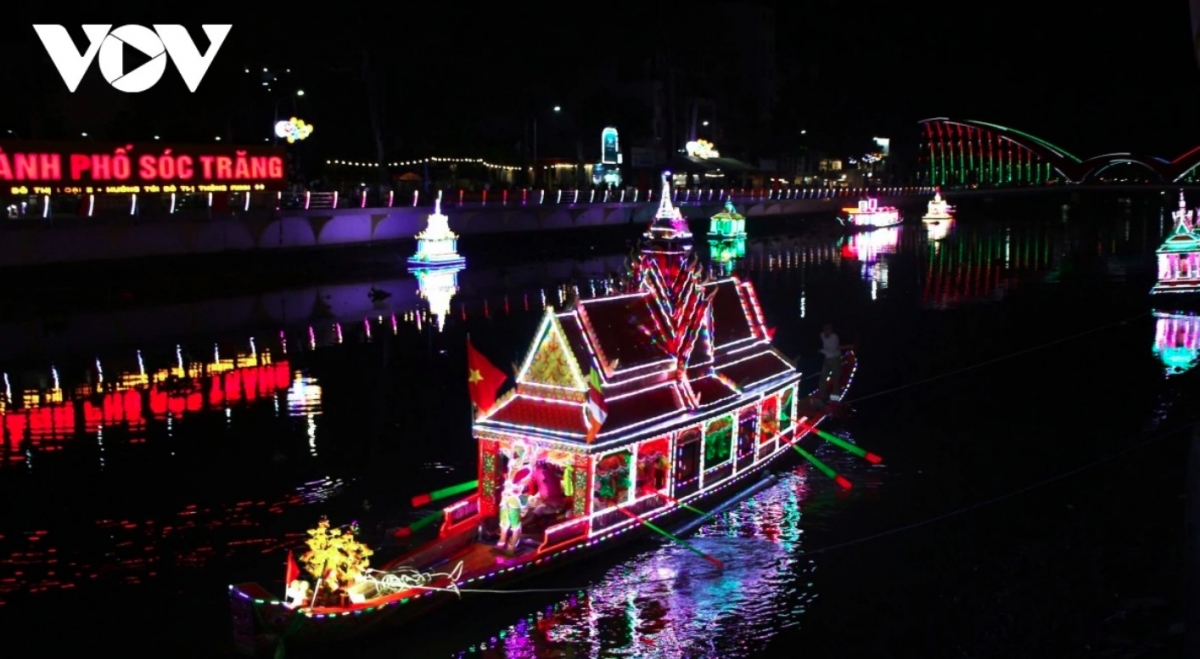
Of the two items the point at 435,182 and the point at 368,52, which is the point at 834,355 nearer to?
the point at 368,52

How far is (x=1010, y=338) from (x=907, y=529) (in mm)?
18774

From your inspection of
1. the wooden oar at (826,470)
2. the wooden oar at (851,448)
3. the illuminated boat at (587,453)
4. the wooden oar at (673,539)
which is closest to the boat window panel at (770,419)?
the wooden oar at (826,470)

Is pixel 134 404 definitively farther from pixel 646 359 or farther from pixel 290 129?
pixel 290 129

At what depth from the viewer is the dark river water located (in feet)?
41.3

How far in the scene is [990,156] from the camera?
139 m

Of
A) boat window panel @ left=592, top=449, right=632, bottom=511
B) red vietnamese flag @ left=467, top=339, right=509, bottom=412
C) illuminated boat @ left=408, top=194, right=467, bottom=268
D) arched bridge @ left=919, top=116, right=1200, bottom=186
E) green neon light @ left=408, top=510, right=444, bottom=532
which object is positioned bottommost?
green neon light @ left=408, top=510, right=444, bottom=532

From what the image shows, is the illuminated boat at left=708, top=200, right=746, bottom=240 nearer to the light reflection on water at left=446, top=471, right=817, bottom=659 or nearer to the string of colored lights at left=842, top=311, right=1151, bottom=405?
the string of colored lights at left=842, top=311, right=1151, bottom=405

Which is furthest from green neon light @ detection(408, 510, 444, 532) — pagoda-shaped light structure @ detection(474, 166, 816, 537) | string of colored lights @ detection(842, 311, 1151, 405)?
string of colored lights @ detection(842, 311, 1151, 405)

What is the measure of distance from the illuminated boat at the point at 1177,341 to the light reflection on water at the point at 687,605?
52.6 ft

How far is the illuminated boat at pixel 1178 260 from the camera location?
3853 cm

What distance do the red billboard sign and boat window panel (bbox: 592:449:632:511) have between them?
30.6 meters

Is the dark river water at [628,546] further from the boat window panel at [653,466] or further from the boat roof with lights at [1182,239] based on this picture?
the boat roof with lights at [1182,239]

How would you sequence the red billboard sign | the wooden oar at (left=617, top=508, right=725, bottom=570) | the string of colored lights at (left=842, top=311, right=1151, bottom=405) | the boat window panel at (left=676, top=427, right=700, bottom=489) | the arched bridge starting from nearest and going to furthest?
the wooden oar at (left=617, top=508, right=725, bottom=570) → the boat window panel at (left=676, top=427, right=700, bottom=489) → the string of colored lights at (left=842, top=311, right=1151, bottom=405) → the red billboard sign → the arched bridge

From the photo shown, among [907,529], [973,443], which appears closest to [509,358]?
[973,443]
